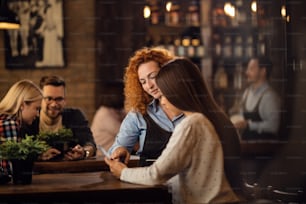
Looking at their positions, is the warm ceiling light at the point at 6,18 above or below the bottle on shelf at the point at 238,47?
above

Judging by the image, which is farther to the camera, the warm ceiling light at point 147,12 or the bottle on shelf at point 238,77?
the bottle on shelf at point 238,77

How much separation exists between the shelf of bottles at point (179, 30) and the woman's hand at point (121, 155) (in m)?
1.53

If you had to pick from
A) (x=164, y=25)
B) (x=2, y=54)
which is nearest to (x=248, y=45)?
(x=164, y=25)

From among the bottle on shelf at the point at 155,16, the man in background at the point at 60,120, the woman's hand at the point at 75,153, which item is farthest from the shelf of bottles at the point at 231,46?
the woman's hand at the point at 75,153

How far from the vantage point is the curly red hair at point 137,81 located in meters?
2.05

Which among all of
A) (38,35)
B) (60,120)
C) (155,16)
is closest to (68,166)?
(60,120)

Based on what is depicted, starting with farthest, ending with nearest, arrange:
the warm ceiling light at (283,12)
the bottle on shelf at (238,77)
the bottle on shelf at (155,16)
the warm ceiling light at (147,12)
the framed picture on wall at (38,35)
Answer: the bottle on shelf at (238,77), the bottle on shelf at (155,16), the framed picture on wall at (38,35), the warm ceiling light at (147,12), the warm ceiling light at (283,12)

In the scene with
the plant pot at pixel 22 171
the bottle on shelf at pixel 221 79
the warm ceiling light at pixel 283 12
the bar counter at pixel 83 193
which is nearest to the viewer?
Result: the bar counter at pixel 83 193

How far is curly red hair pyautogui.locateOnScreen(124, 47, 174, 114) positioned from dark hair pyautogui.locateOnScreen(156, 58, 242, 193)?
0.28 meters

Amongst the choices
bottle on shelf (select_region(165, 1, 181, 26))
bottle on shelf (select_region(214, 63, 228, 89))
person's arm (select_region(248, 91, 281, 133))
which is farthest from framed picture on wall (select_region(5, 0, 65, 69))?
person's arm (select_region(248, 91, 281, 133))

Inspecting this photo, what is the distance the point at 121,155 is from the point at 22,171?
354mm

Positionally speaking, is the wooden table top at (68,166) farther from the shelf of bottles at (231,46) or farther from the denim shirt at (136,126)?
the shelf of bottles at (231,46)

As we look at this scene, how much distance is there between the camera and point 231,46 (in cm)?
373

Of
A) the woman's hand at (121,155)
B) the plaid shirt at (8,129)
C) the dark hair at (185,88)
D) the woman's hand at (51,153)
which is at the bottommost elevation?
the woman's hand at (51,153)
